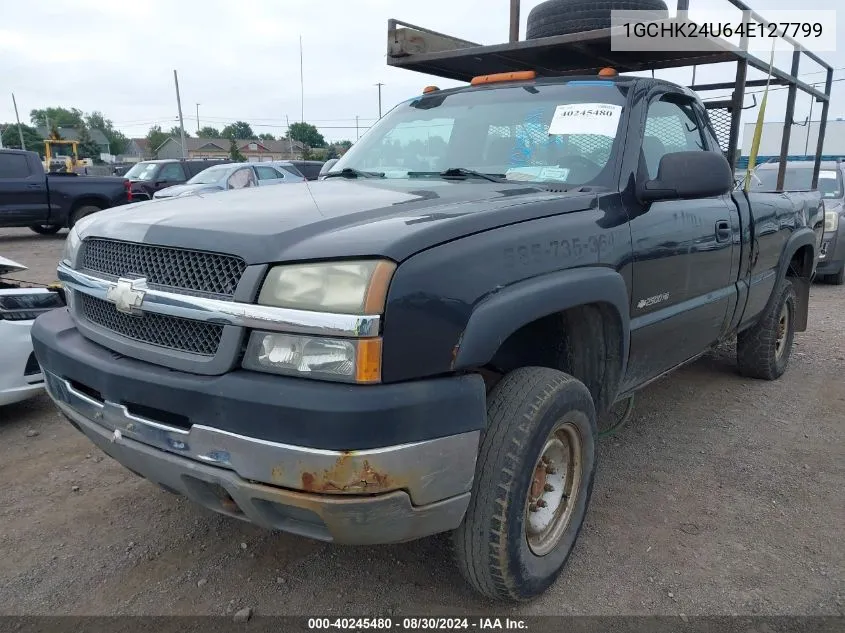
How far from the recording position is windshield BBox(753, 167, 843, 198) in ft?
24.4

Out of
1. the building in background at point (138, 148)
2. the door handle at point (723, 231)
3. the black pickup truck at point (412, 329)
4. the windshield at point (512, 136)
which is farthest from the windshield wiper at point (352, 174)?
the building in background at point (138, 148)

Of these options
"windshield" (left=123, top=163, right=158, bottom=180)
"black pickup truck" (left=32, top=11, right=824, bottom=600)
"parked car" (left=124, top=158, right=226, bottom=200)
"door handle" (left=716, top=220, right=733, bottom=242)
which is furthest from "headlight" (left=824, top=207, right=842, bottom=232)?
"windshield" (left=123, top=163, right=158, bottom=180)

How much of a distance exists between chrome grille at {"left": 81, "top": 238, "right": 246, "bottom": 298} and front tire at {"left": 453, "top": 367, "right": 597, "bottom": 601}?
911 millimetres

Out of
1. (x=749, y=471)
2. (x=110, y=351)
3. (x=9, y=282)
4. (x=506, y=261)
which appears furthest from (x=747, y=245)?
(x=9, y=282)

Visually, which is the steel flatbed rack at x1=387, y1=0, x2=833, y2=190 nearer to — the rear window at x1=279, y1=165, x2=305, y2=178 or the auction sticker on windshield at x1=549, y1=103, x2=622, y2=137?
the auction sticker on windshield at x1=549, y1=103, x2=622, y2=137

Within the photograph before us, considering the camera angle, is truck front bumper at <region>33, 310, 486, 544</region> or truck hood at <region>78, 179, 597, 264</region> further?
truck hood at <region>78, 179, 597, 264</region>

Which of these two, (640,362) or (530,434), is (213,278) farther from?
(640,362)

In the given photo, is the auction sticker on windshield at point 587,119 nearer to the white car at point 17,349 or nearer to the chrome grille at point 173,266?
the chrome grille at point 173,266

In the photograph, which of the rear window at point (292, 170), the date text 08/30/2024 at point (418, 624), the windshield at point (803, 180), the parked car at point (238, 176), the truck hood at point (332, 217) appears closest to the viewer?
the truck hood at point (332, 217)

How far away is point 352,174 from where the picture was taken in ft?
11.1

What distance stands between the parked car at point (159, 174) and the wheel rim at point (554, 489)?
15.6 meters

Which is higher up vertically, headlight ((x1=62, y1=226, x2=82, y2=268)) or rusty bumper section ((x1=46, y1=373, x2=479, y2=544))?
headlight ((x1=62, y1=226, x2=82, y2=268))

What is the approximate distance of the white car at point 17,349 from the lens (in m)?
3.68

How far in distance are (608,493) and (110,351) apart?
2286 millimetres
